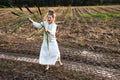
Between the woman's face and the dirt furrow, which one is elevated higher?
the woman's face

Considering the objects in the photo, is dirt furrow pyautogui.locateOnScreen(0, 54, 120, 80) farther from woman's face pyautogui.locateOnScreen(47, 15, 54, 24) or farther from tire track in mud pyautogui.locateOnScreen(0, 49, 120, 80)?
woman's face pyautogui.locateOnScreen(47, 15, 54, 24)

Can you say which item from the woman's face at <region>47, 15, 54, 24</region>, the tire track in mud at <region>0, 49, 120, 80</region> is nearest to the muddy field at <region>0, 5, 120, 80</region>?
the tire track in mud at <region>0, 49, 120, 80</region>

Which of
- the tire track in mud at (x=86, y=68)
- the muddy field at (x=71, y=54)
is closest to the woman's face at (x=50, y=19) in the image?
the muddy field at (x=71, y=54)

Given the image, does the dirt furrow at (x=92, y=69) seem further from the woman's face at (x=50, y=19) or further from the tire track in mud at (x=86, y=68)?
Answer: the woman's face at (x=50, y=19)

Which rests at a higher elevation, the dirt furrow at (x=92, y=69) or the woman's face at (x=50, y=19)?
the woman's face at (x=50, y=19)

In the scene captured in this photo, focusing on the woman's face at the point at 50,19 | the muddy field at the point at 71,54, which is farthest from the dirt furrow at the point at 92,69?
the woman's face at the point at 50,19

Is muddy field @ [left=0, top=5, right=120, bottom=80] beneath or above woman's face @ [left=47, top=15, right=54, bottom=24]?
beneath

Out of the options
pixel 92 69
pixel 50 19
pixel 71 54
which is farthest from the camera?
pixel 71 54

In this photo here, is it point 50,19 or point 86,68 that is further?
point 86,68

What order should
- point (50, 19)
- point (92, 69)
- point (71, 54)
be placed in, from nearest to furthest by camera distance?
point (50, 19), point (92, 69), point (71, 54)

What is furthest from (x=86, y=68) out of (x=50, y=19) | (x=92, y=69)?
(x=50, y=19)

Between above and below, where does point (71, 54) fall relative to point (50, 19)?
below

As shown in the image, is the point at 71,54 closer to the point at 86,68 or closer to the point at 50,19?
the point at 86,68

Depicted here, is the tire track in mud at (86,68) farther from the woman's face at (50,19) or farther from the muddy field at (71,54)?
the woman's face at (50,19)
